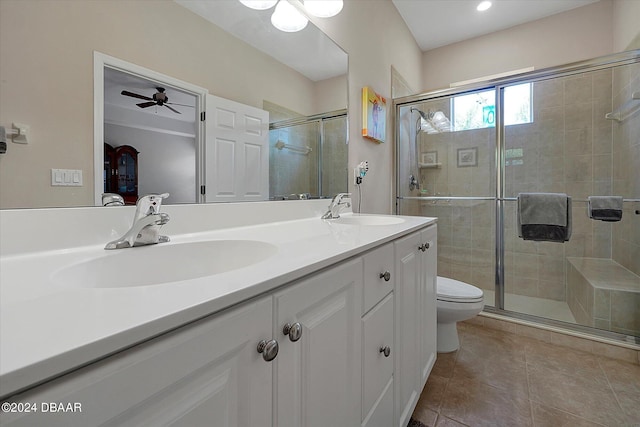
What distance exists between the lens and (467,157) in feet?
8.58

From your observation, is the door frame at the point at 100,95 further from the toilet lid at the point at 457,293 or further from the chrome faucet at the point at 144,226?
the toilet lid at the point at 457,293

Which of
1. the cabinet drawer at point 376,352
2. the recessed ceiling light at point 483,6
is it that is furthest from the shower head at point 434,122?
the cabinet drawer at point 376,352

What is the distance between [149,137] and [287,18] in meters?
0.93

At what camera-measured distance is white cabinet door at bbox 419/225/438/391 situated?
1.22 metres

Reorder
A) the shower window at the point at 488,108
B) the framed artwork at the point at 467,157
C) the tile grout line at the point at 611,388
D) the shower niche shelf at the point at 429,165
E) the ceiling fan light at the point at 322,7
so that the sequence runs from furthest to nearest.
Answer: the shower niche shelf at the point at 429,165 → the framed artwork at the point at 467,157 → the shower window at the point at 488,108 → the ceiling fan light at the point at 322,7 → the tile grout line at the point at 611,388

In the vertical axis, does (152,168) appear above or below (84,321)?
above

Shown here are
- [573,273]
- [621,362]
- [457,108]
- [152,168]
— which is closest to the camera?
[152,168]

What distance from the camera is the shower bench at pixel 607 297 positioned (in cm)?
175

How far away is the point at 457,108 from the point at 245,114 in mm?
2101

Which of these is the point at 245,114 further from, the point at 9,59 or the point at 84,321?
the point at 84,321

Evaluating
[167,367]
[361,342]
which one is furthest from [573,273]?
[167,367]

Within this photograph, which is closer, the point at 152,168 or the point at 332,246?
the point at 332,246

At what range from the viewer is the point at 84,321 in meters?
0.30

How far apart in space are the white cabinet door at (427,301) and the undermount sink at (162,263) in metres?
0.76
